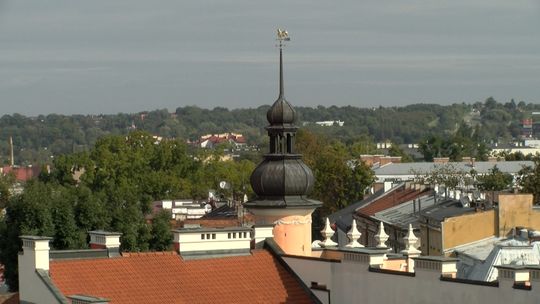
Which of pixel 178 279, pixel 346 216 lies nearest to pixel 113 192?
pixel 346 216

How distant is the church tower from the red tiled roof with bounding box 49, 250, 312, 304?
270cm

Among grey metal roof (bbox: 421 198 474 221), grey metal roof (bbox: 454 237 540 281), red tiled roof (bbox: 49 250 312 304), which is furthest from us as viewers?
grey metal roof (bbox: 421 198 474 221)

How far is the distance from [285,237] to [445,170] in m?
96.7

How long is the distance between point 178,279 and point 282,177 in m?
6.92

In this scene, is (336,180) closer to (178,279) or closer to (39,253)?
(178,279)

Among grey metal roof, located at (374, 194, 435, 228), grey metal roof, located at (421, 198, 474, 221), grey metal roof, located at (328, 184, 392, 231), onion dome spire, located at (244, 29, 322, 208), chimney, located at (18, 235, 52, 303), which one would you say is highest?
onion dome spire, located at (244, 29, 322, 208)

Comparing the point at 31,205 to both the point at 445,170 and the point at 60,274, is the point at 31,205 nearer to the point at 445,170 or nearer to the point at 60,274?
the point at 60,274

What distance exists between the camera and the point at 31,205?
77625mm

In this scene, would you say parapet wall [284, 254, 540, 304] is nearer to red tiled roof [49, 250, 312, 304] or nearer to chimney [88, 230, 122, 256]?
red tiled roof [49, 250, 312, 304]

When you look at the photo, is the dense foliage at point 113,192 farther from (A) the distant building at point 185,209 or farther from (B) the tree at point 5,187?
(A) the distant building at point 185,209

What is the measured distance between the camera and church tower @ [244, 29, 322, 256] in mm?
46281

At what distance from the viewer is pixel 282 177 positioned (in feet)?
154

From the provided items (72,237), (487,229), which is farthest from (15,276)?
(487,229)

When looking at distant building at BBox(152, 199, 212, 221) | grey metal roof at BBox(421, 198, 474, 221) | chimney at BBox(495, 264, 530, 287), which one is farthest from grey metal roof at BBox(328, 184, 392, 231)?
chimney at BBox(495, 264, 530, 287)
